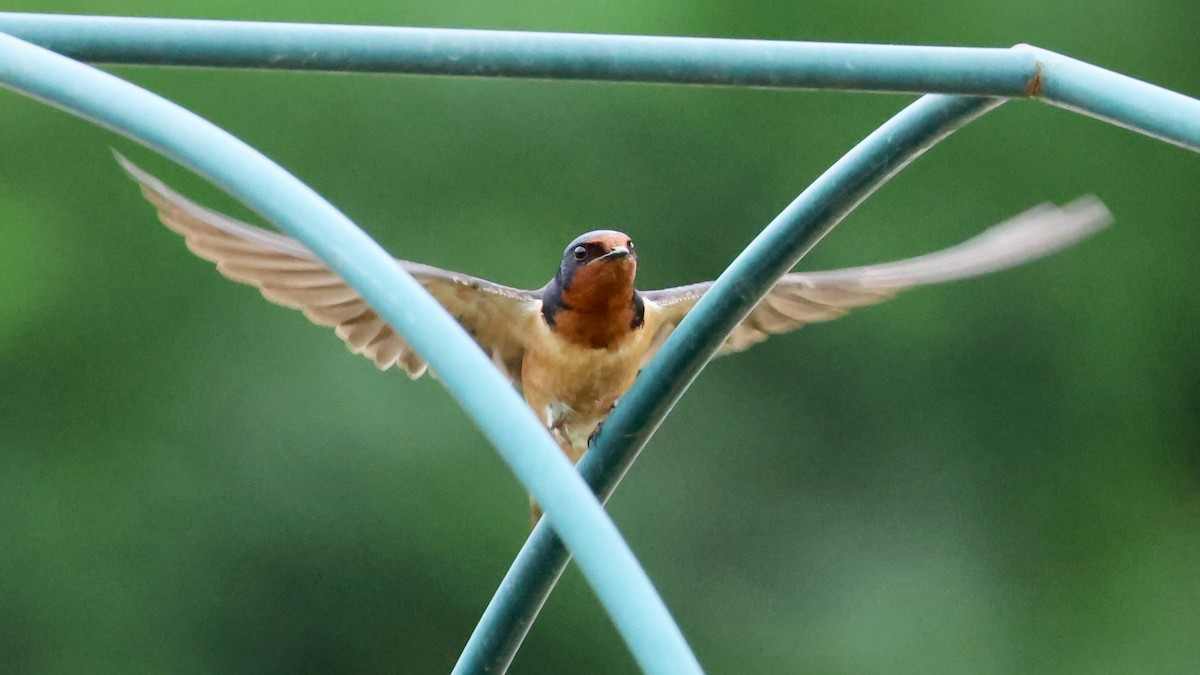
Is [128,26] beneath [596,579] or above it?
above

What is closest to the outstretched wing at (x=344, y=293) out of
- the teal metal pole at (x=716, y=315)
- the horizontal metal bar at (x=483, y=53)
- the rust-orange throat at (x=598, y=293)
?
the rust-orange throat at (x=598, y=293)

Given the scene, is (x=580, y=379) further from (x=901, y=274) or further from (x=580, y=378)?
(x=901, y=274)

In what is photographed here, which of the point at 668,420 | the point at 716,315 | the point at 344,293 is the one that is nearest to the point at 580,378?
the point at 344,293

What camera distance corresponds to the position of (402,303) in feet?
2.43

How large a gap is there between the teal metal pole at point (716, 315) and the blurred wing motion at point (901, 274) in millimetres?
349

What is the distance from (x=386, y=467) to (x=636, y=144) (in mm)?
977

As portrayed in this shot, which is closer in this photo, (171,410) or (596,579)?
(596,579)

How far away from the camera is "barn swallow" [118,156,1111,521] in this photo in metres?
1.82

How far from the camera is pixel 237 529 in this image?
143 inches

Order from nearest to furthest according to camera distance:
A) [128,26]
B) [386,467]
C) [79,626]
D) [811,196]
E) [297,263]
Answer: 1. [128,26]
2. [811,196]
3. [297,263]
4. [386,467]
5. [79,626]

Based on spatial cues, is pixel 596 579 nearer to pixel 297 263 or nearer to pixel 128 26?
pixel 128 26

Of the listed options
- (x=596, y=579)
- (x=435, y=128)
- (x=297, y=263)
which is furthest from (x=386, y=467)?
(x=596, y=579)

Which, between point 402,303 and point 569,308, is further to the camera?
point 569,308

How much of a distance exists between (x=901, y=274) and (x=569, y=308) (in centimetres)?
43
